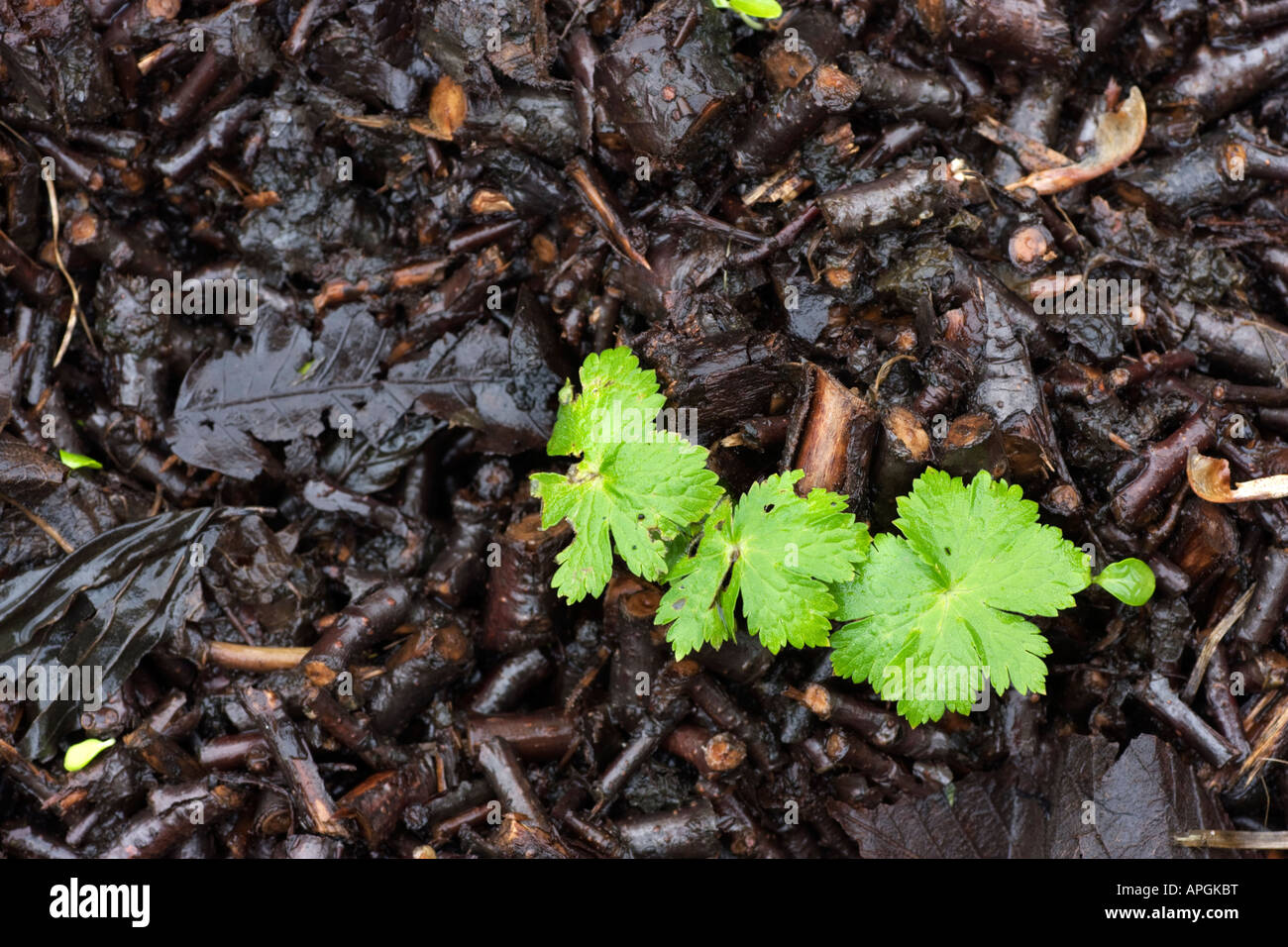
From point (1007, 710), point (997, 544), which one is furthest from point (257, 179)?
point (1007, 710)

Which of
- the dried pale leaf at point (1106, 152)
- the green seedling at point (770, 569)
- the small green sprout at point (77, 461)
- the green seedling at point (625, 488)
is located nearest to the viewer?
the green seedling at point (770, 569)

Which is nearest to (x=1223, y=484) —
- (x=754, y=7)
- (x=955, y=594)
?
(x=955, y=594)

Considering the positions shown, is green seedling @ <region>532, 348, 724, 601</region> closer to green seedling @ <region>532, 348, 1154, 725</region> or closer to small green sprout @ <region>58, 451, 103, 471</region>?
green seedling @ <region>532, 348, 1154, 725</region>

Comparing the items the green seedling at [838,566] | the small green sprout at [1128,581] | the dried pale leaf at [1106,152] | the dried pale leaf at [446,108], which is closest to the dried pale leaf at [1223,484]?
the small green sprout at [1128,581]

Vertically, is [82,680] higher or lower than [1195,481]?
lower

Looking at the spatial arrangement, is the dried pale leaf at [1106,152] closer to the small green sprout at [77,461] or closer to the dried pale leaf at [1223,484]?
the dried pale leaf at [1223,484]

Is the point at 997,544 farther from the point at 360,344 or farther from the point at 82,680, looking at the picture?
the point at 82,680
